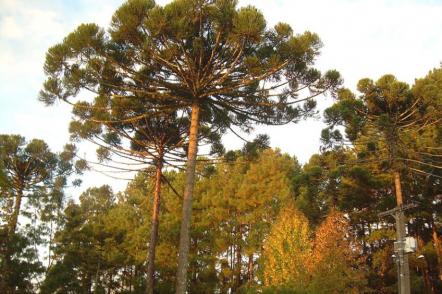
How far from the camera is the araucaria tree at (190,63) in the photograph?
1164cm

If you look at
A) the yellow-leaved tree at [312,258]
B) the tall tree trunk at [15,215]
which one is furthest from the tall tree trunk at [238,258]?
the tall tree trunk at [15,215]

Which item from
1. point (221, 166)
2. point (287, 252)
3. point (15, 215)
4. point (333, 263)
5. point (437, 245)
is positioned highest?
point (221, 166)

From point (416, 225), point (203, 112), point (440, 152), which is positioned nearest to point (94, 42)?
point (203, 112)

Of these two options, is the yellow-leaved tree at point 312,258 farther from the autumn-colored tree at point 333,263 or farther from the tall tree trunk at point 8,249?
the tall tree trunk at point 8,249

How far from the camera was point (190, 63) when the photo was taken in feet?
41.9

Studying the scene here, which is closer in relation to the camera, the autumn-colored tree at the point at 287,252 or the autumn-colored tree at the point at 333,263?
the autumn-colored tree at the point at 333,263

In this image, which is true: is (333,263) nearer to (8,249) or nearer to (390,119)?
(390,119)

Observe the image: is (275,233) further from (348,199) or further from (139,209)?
(139,209)

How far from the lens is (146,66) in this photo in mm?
13523

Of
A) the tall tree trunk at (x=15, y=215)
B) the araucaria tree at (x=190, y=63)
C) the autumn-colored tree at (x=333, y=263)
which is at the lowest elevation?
the autumn-colored tree at (x=333, y=263)

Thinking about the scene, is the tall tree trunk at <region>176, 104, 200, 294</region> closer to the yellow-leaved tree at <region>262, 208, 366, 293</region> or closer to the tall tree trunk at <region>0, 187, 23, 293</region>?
the yellow-leaved tree at <region>262, 208, 366, 293</region>

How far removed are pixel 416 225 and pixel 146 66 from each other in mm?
23877

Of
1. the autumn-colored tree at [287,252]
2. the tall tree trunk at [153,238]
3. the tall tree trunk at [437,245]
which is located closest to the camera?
the tall tree trunk at [153,238]

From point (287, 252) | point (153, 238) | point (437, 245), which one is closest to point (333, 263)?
point (287, 252)
